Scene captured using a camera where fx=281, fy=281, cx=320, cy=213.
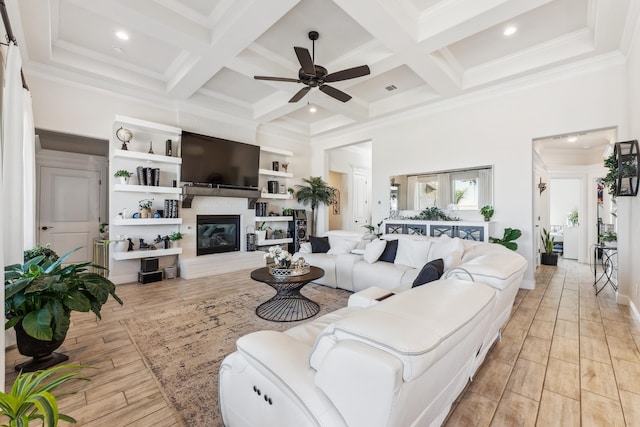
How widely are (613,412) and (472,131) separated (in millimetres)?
4270

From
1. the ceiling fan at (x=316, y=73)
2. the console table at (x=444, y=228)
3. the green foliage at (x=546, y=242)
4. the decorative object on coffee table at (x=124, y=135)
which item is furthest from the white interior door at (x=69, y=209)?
the green foliage at (x=546, y=242)

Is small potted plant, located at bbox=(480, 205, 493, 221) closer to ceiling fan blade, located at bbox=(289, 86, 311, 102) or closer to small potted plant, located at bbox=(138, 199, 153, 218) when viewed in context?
ceiling fan blade, located at bbox=(289, 86, 311, 102)

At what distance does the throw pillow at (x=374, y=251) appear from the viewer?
3.92 m

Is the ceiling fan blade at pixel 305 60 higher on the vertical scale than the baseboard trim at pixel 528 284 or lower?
higher

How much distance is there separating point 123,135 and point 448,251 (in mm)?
5190

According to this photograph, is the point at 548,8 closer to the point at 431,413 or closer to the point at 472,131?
the point at 472,131

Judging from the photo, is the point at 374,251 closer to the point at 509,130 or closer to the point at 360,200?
the point at 509,130

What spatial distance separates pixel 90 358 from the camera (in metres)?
2.32

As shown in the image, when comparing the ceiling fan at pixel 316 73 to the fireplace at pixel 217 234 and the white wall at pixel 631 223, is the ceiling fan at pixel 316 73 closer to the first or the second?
the white wall at pixel 631 223

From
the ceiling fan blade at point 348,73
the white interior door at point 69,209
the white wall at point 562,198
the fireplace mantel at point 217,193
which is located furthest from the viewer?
the white wall at point 562,198

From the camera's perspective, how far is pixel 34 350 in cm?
215

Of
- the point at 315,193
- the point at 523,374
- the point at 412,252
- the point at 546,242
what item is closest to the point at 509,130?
the point at 412,252

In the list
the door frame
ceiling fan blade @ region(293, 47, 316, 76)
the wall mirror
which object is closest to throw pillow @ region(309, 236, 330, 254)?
the wall mirror

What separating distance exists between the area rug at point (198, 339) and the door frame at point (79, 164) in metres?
4.35
